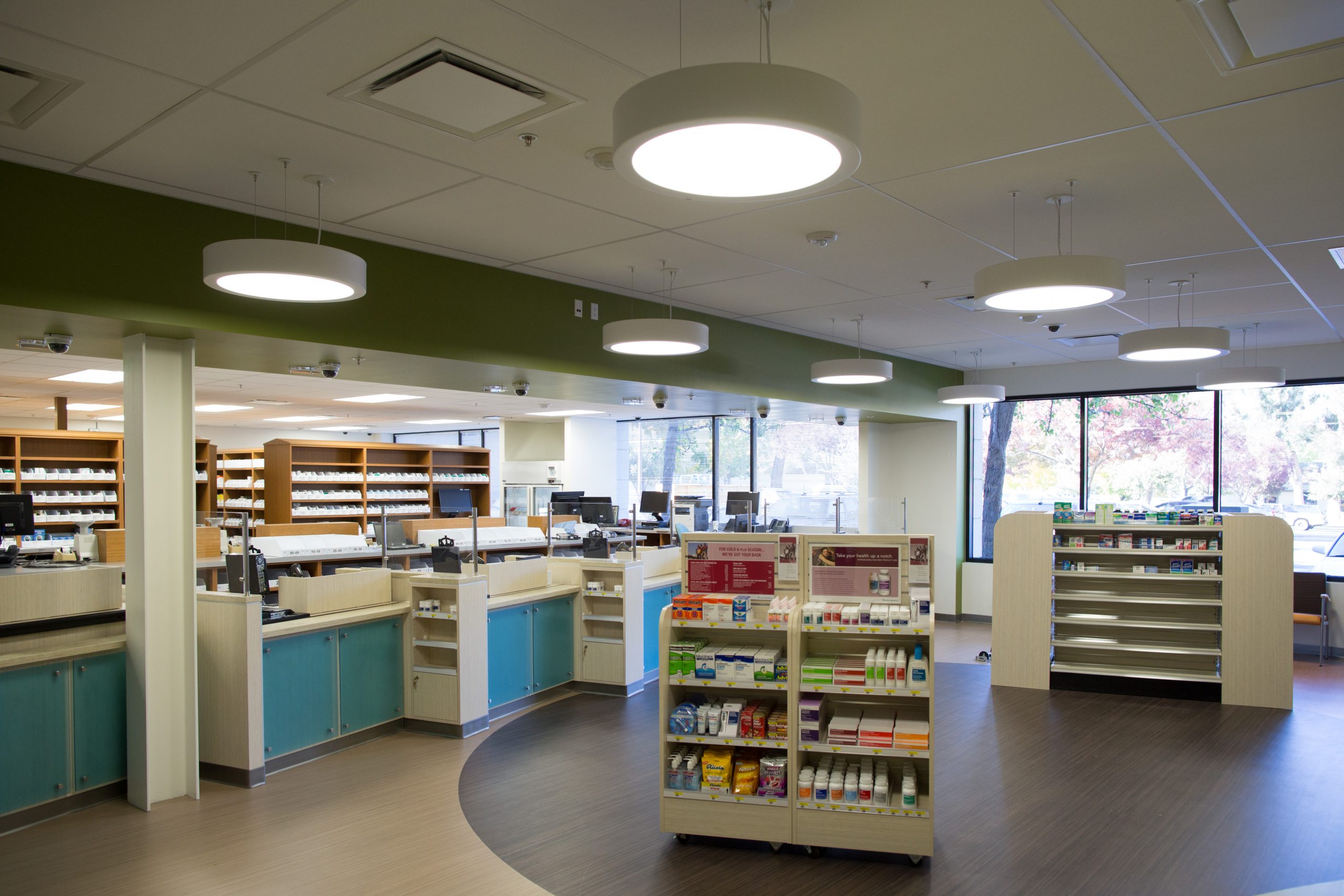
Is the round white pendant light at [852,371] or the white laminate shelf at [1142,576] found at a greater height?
the round white pendant light at [852,371]

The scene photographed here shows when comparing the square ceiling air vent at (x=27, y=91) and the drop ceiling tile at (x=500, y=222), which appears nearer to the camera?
the square ceiling air vent at (x=27, y=91)

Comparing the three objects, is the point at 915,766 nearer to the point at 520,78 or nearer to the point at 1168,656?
the point at 520,78

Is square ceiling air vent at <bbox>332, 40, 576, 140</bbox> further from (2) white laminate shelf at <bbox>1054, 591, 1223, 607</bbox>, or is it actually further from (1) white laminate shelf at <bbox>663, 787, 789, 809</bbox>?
(2) white laminate shelf at <bbox>1054, 591, 1223, 607</bbox>

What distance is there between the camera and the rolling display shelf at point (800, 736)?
4.07 metres

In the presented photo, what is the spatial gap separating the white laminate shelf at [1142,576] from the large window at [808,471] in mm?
5250

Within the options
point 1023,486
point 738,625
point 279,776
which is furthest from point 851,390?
point 279,776

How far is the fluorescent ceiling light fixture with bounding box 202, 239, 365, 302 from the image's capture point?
359 cm

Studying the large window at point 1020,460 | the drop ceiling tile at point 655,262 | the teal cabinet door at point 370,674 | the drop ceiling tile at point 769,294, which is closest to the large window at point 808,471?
the large window at point 1020,460

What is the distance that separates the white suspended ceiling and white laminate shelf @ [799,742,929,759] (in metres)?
2.73

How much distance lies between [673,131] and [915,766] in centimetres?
333

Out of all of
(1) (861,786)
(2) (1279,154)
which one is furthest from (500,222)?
(2) (1279,154)

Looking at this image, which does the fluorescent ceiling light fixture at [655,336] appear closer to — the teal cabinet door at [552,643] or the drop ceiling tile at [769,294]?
the drop ceiling tile at [769,294]

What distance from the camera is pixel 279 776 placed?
5.34 meters

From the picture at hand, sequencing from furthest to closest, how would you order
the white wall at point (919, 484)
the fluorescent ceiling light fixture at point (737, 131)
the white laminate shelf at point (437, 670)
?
the white wall at point (919, 484), the white laminate shelf at point (437, 670), the fluorescent ceiling light fixture at point (737, 131)
